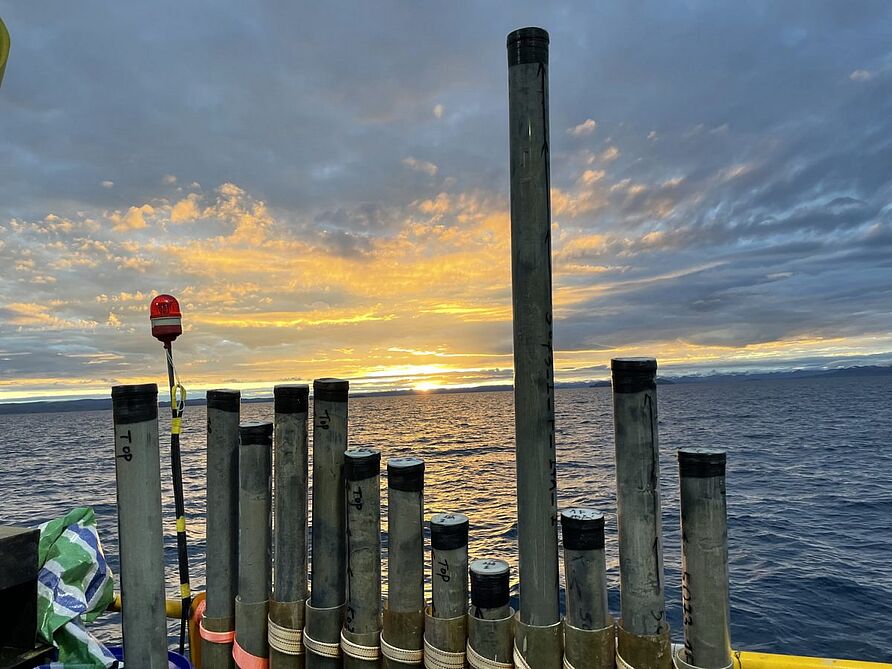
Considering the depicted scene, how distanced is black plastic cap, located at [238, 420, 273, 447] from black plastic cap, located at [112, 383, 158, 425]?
83cm

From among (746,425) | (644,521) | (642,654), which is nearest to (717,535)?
(644,521)

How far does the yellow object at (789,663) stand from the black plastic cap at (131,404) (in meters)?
4.40

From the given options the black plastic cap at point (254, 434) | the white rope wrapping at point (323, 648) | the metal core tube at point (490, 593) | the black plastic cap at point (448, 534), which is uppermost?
the black plastic cap at point (254, 434)

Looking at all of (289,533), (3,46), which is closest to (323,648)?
(289,533)

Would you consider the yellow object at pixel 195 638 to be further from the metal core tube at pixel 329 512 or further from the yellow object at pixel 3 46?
the yellow object at pixel 3 46

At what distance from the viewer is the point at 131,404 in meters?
3.85

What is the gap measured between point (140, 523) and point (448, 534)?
2.21 m

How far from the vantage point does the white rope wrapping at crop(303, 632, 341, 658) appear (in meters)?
4.36

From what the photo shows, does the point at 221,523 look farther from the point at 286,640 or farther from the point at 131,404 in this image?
the point at 131,404

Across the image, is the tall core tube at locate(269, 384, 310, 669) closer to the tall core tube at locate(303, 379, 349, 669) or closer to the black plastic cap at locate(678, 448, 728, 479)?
the tall core tube at locate(303, 379, 349, 669)

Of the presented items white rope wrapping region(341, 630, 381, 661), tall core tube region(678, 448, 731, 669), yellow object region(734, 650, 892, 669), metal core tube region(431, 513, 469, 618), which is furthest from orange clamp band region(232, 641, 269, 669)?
yellow object region(734, 650, 892, 669)

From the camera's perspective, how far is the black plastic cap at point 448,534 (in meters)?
4.02

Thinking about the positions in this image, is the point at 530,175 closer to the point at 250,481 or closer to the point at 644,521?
the point at 644,521

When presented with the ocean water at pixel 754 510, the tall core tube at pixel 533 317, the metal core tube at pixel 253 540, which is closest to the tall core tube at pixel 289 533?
the metal core tube at pixel 253 540
